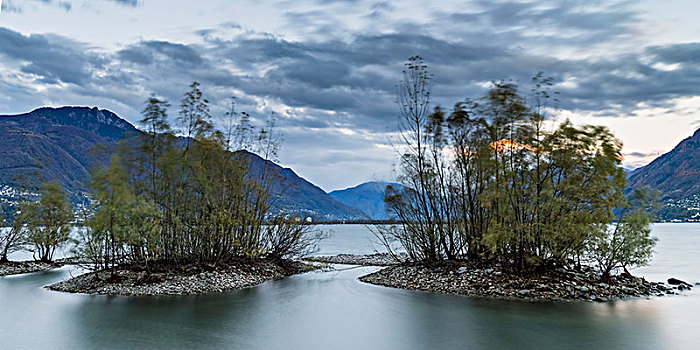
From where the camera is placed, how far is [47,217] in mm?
24594

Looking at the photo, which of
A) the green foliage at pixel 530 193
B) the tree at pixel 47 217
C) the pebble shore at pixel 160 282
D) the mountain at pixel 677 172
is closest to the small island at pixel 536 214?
the green foliage at pixel 530 193

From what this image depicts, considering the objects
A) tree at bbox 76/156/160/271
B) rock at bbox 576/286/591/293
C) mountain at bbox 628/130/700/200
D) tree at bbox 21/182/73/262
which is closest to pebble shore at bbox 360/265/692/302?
rock at bbox 576/286/591/293

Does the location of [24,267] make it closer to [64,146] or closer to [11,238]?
[11,238]

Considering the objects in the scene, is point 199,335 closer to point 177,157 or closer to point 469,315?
point 469,315

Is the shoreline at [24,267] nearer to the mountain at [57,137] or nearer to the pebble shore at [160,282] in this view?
the pebble shore at [160,282]

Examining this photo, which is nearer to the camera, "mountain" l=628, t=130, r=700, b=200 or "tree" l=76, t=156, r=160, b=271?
"tree" l=76, t=156, r=160, b=271

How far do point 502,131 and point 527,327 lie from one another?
7752mm

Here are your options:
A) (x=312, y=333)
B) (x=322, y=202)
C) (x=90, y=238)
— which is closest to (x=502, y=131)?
(x=312, y=333)

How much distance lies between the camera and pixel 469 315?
1225 centimetres

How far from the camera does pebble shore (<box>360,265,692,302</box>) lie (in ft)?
47.8

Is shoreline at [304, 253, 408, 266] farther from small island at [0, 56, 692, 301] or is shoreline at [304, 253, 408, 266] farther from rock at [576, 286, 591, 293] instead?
rock at [576, 286, 591, 293]

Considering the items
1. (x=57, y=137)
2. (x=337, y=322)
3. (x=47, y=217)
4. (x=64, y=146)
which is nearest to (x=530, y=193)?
(x=337, y=322)

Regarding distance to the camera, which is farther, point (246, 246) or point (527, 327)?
point (246, 246)

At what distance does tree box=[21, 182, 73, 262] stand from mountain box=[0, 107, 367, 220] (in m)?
0.96
